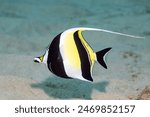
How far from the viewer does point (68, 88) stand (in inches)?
136

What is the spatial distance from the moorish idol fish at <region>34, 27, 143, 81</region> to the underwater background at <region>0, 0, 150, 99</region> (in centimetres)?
67

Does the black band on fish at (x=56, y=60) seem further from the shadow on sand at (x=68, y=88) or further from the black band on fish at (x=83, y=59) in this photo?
the shadow on sand at (x=68, y=88)

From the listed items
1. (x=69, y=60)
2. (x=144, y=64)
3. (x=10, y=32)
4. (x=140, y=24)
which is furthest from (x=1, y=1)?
(x=69, y=60)

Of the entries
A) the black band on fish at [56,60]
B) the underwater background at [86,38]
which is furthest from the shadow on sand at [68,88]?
the black band on fish at [56,60]

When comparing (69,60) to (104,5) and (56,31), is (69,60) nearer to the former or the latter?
(56,31)

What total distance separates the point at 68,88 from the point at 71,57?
1.01 metres

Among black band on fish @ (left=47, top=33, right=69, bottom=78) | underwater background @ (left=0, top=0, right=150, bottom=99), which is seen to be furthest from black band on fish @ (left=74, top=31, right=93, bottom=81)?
underwater background @ (left=0, top=0, right=150, bottom=99)

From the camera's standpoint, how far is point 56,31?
5727 millimetres

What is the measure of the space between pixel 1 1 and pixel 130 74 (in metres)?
4.67

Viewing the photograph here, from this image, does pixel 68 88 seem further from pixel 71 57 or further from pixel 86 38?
pixel 86 38

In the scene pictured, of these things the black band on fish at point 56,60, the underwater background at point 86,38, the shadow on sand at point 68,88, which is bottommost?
the shadow on sand at point 68,88

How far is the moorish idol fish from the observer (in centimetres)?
246

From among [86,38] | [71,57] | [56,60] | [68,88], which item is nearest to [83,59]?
[71,57]

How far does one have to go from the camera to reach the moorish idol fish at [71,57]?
96.7 inches
